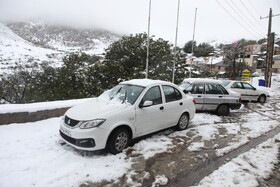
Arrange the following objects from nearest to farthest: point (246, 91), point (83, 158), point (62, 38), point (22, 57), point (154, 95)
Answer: point (83, 158) < point (154, 95) < point (246, 91) < point (22, 57) < point (62, 38)

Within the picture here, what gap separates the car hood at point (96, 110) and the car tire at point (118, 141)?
46cm

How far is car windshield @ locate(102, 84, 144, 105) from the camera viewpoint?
13.8ft

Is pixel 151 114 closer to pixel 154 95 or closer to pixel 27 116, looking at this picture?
pixel 154 95

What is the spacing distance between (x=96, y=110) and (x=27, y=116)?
8.82 feet

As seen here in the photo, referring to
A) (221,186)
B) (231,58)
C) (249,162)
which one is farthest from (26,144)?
(231,58)

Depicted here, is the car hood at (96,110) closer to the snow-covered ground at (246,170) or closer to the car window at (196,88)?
the snow-covered ground at (246,170)

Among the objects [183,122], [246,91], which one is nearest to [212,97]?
[183,122]

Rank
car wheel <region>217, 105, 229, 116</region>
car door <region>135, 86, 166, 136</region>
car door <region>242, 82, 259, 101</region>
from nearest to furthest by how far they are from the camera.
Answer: car door <region>135, 86, 166, 136</region>, car wheel <region>217, 105, 229, 116</region>, car door <region>242, 82, 259, 101</region>

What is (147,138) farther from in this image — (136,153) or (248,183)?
(248,183)

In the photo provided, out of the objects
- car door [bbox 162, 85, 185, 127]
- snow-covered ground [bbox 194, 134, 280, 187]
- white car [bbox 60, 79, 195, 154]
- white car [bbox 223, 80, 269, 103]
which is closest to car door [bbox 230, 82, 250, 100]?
white car [bbox 223, 80, 269, 103]

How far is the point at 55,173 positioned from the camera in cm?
302

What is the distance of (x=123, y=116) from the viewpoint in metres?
3.76

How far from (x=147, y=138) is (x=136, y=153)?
880 millimetres

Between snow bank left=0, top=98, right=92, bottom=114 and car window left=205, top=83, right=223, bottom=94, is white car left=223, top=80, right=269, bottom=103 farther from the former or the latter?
snow bank left=0, top=98, right=92, bottom=114
